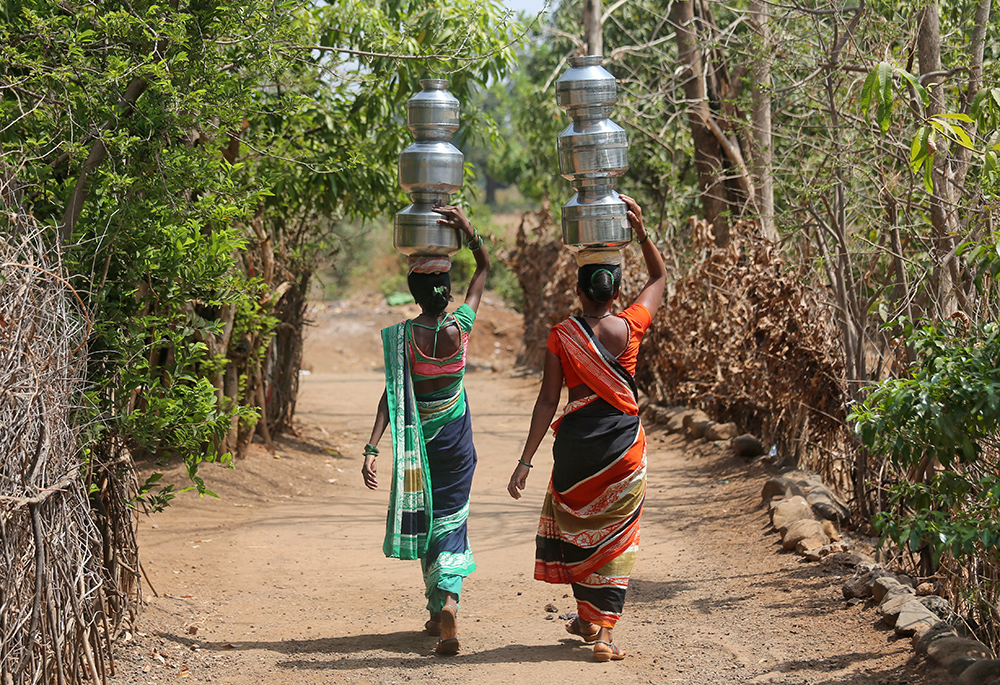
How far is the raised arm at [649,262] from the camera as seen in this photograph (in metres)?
3.99

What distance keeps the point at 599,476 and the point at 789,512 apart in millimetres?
2283

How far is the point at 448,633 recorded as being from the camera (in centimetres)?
397

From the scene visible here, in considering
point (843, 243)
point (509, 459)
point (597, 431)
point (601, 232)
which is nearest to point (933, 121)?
point (601, 232)

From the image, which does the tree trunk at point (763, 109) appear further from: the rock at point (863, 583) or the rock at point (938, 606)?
the rock at point (938, 606)

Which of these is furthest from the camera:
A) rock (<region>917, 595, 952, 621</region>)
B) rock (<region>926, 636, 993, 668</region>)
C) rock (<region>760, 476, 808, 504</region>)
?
rock (<region>760, 476, 808, 504</region>)

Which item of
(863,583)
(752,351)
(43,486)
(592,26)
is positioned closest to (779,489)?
(752,351)

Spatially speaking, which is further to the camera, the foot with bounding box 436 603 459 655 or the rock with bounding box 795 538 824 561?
the rock with bounding box 795 538 824 561

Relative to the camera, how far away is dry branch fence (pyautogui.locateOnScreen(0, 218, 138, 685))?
2932mm

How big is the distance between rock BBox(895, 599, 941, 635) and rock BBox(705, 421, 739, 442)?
4614 millimetres

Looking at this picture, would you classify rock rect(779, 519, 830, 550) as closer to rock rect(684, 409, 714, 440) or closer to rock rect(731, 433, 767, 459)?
rock rect(731, 433, 767, 459)

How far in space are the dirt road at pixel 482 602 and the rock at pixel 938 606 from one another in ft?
0.67

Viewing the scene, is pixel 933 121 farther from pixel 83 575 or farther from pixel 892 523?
pixel 83 575

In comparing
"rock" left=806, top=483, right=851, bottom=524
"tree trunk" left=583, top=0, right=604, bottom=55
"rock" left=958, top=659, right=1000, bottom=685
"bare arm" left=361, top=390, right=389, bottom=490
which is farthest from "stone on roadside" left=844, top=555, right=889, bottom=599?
"tree trunk" left=583, top=0, right=604, bottom=55

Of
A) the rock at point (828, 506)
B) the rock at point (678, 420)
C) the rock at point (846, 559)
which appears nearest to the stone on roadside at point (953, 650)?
the rock at point (846, 559)
